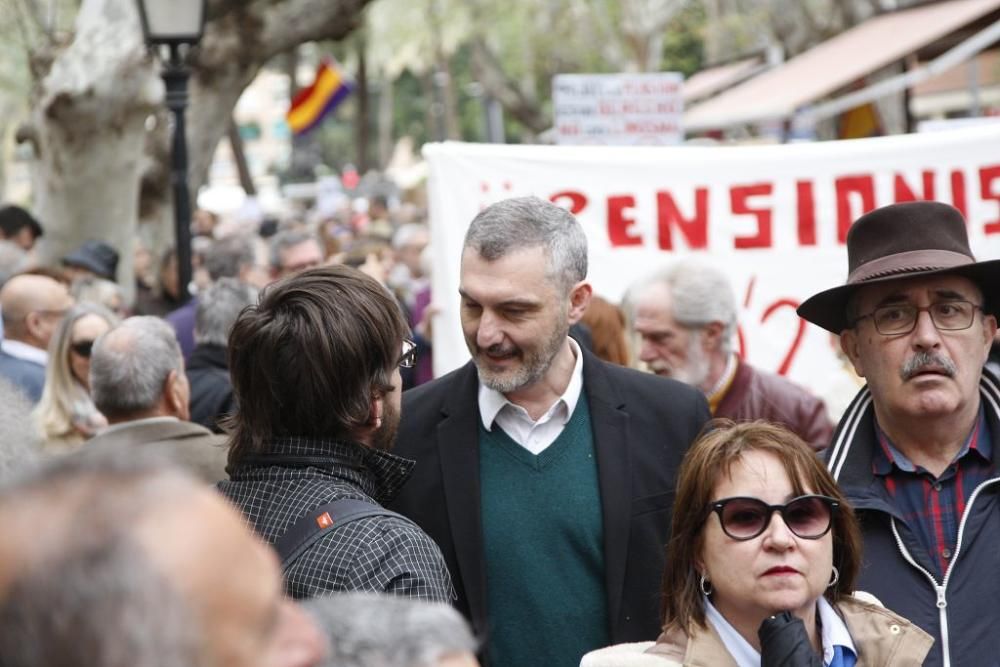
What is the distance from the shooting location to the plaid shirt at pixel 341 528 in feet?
9.40

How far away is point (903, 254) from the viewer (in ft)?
12.3

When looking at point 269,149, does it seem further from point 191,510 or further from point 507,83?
point 191,510

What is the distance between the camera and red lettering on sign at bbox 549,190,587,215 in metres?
6.92

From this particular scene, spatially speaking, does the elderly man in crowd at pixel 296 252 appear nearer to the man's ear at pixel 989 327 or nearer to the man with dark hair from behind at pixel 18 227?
the man with dark hair from behind at pixel 18 227

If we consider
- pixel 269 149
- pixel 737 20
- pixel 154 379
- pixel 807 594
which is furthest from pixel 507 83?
pixel 269 149

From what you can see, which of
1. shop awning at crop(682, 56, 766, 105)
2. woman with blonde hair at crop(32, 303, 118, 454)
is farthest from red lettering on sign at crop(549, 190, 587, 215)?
shop awning at crop(682, 56, 766, 105)

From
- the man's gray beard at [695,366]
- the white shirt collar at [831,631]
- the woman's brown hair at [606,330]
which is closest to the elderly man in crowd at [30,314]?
the woman's brown hair at [606,330]

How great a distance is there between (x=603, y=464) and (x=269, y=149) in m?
119

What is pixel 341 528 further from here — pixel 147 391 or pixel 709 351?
pixel 709 351

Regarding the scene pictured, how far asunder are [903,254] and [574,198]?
3297 millimetres

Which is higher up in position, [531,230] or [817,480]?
[531,230]

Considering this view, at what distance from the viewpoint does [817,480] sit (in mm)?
3086

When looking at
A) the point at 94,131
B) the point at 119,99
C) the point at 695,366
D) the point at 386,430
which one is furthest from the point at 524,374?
the point at 94,131

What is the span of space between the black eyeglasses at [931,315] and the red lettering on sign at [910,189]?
2932mm
